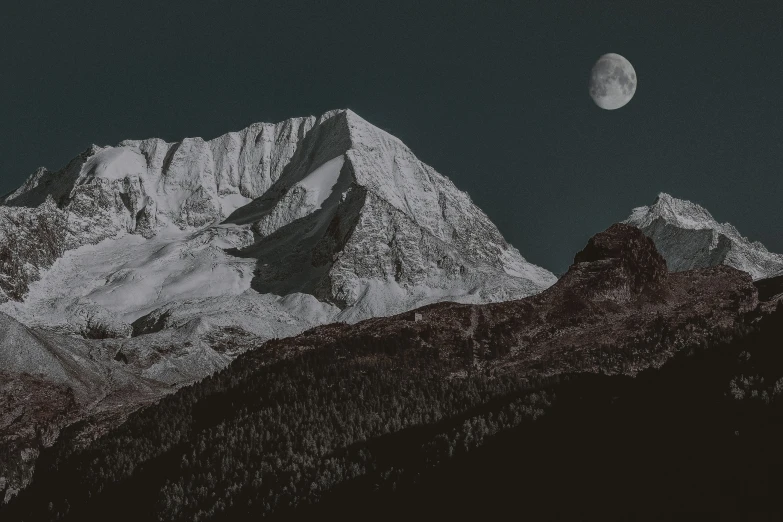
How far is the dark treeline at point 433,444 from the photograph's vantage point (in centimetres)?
3781

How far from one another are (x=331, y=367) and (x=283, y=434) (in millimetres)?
12525

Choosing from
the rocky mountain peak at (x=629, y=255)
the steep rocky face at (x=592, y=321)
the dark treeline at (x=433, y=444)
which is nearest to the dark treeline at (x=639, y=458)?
the dark treeline at (x=433, y=444)

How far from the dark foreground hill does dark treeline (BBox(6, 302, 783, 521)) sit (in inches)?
5.0

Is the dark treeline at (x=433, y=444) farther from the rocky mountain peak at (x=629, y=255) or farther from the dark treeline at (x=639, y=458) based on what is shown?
the rocky mountain peak at (x=629, y=255)

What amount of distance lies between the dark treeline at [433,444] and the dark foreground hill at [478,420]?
0.42 ft

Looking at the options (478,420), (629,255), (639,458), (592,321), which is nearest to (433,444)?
(478,420)

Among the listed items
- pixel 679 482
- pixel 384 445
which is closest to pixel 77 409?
pixel 384 445

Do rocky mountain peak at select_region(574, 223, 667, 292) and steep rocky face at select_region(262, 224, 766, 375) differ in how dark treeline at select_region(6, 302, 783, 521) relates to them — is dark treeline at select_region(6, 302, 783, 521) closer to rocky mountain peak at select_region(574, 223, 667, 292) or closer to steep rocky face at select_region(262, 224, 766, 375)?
steep rocky face at select_region(262, 224, 766, 375)

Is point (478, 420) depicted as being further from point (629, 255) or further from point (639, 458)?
point (629, 255)

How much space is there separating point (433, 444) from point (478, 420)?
9.26ft

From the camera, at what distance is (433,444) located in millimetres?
47188

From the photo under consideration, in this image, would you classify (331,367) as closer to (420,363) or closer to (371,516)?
(420,363)

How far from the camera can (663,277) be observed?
3428 inches

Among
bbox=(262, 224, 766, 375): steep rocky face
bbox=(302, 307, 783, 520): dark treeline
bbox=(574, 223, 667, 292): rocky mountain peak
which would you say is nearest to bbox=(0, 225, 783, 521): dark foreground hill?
bbox=(302, 307, 783, 520): dark treeline
